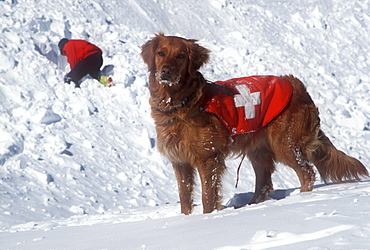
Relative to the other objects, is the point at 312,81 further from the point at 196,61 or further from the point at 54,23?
the point at 196,61

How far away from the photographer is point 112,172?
6.51 m

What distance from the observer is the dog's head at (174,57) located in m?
3.86

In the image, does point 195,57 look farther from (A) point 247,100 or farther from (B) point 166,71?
(A) point 247,100

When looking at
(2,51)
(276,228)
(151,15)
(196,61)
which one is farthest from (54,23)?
(276,228)

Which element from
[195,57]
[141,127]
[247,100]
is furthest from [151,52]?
[141,127]

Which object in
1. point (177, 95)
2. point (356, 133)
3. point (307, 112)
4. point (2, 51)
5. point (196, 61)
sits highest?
point (2, 51)

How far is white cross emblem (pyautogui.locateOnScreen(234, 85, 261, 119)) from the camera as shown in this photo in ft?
13.8

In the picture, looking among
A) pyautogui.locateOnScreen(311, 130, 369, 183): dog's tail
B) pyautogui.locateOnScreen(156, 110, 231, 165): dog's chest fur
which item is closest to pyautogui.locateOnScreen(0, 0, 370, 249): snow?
pyautogui.locateOnScreen(311, 130, 369, 183): dog's tail

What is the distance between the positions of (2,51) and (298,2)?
30.1 feet

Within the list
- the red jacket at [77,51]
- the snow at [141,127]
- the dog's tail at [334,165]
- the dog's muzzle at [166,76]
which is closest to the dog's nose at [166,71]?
the dog's muzzle at [166,76]

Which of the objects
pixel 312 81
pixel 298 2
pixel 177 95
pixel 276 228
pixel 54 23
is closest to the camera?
pixel 276 228

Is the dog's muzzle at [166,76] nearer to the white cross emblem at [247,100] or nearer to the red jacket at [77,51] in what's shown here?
the white cross emblem at [247,100]

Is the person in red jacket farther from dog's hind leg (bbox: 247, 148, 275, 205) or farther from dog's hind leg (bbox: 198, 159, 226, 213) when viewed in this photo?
dog's hind leg (bbox: 198, 159, 226, 213)

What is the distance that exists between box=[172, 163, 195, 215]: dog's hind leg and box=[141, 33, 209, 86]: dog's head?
0.94 m
